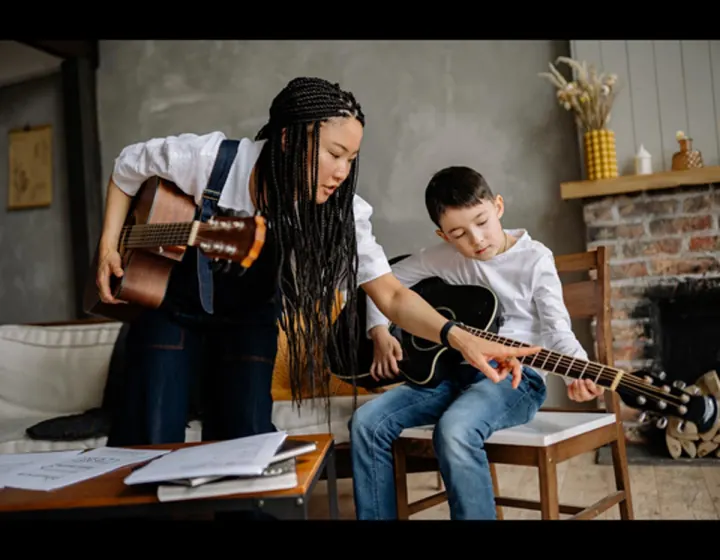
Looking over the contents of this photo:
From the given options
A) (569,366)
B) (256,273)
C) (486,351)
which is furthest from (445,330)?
(256,273)

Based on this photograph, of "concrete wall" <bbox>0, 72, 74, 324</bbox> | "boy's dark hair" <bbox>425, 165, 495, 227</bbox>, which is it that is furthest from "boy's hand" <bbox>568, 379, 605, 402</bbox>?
"concrete wall" <bbox>0, 72, 74, 324</bbox>

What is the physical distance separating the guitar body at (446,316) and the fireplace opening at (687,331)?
0.38 metres

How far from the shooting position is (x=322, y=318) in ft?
3.91

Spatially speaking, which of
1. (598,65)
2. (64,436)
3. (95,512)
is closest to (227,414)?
(95,512)

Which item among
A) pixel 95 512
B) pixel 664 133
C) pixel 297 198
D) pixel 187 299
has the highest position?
pixel 664 133

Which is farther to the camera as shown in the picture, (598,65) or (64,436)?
(598,65)

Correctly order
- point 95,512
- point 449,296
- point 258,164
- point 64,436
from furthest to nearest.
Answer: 1. point 64,436
2. point 449,296
3. point 258,164
4. point 95,512

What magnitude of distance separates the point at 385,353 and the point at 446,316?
135 mm

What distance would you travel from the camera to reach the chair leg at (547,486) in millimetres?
1055

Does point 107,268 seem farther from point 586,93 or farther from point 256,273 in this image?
point 586,93

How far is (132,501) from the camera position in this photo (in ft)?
2.53
